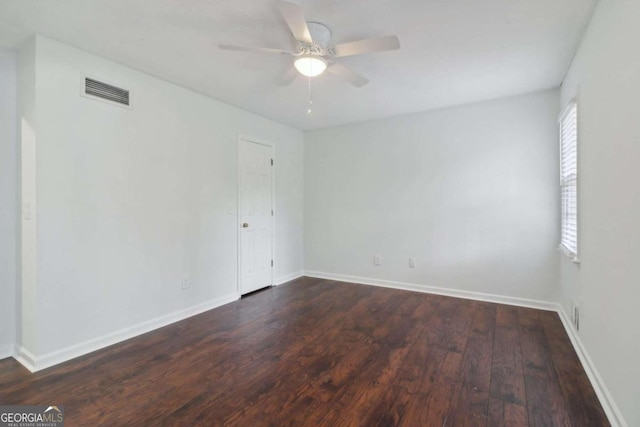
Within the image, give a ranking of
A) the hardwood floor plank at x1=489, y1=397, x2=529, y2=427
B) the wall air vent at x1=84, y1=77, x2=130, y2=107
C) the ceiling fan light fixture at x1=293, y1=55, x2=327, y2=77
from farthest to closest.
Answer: the wall air vent at x1=84, y1=77, x2=130, y2=107, the ceiling fan light fixture at x1=293, y1=55, x2=327, y2=77, the hardwood floor plank at x1=489, y1=397, x2=529, y2=427

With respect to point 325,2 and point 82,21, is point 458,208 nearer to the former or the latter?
point 325,2

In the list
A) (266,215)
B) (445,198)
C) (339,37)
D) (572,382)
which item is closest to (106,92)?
(339,37)

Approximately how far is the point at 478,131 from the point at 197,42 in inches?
128

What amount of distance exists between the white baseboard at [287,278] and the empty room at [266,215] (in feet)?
1.13

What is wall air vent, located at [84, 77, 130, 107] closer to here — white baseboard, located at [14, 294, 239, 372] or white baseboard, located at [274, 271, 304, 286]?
white baseboard, located at [14, 294, 239, 372]

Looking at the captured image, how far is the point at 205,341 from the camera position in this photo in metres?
2.70

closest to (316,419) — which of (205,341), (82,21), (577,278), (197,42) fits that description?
(205,341)

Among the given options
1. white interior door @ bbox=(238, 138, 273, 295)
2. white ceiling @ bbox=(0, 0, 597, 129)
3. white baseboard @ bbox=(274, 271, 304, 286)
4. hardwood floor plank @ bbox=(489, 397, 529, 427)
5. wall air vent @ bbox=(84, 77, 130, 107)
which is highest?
white ceiling @ bbox=(0, 0, 597, 129)

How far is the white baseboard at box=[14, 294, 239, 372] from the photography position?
2242 millimetres

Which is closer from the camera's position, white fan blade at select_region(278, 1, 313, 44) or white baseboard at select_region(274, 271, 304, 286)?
white fan blade at select_region(278, 1, 313, 44)

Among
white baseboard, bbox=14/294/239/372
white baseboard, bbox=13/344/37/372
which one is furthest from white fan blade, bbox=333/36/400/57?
white baseboard, bbox=13/344/37/372

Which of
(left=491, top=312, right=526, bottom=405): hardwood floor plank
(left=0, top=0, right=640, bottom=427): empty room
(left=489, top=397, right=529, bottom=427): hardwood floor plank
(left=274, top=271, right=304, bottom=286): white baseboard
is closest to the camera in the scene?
(left=489, top=397, right=529, bottom=427): hardwood floor plank

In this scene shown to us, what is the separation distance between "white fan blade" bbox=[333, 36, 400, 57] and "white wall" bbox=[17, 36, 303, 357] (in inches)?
77.8

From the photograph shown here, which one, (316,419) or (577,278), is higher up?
(577,278)
